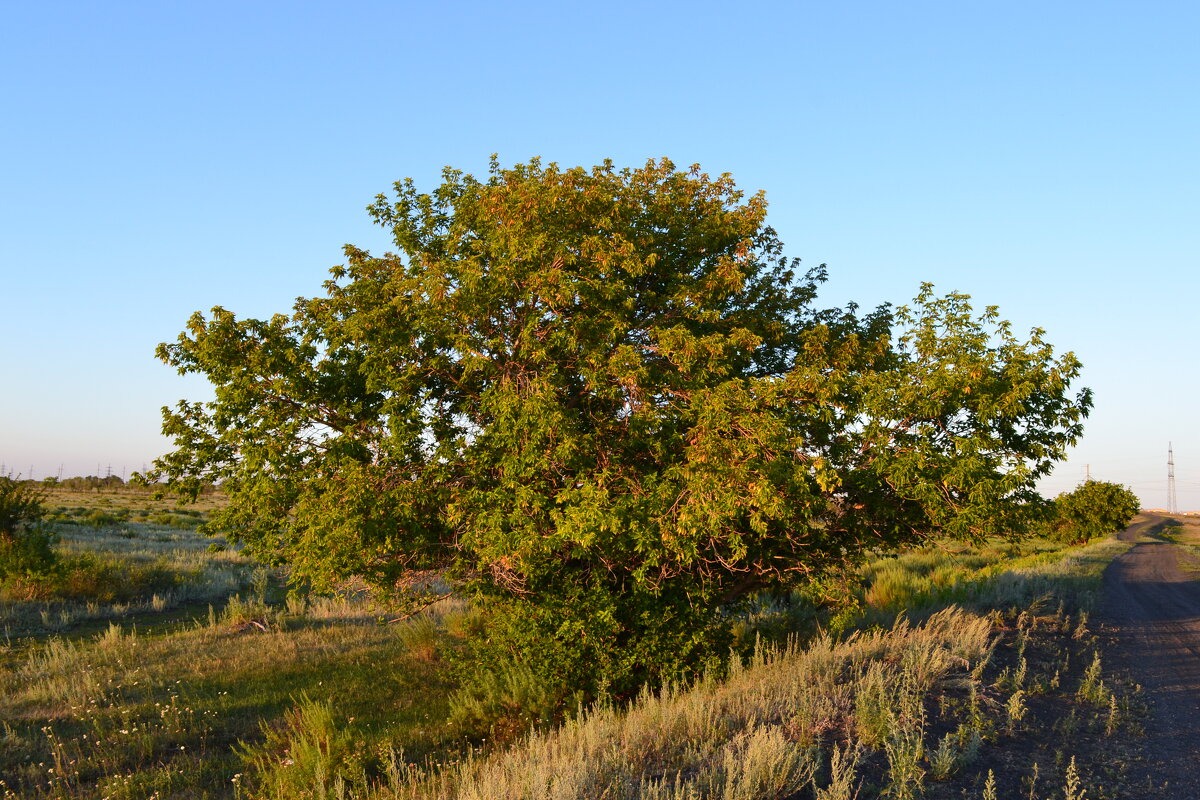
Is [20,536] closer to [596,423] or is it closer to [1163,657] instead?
[596,423]

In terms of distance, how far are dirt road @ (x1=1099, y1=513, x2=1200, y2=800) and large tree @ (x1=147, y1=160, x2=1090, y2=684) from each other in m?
3.00

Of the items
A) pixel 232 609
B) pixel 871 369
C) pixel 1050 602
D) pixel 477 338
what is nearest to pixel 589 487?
pixel 477 338

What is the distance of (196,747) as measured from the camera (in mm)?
10484

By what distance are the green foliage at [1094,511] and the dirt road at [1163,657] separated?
2391 centimetres

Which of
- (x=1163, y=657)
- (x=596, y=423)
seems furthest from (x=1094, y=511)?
(x=596, y=423)

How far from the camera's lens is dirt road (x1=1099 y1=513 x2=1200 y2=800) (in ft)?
24.3

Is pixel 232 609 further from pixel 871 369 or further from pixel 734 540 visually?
pixel 871 369

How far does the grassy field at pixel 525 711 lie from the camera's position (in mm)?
6891

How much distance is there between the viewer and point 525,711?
1162 centimetres

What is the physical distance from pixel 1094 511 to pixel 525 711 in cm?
5242

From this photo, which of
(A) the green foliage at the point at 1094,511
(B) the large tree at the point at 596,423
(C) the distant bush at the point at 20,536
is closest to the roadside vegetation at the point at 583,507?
(B) the large tree at the point at 596,423

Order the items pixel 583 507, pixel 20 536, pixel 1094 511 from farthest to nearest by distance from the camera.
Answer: pixel 1094 511 < pixel 20 536 < pixel 583 507

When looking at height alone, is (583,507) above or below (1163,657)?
above

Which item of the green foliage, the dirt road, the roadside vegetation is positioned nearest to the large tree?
the roadside vegetation
